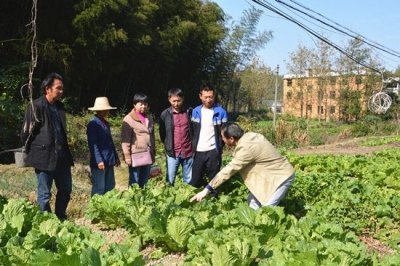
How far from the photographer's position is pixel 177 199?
15.0 ft


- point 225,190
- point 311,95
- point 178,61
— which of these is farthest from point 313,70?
point 225,190

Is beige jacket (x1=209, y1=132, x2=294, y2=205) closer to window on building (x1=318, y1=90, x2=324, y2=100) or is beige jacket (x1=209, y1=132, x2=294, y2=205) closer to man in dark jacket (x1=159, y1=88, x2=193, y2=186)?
man in dark jacket (x1=159, y1=88, x2=193, y2=186)

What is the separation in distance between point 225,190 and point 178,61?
743 inches

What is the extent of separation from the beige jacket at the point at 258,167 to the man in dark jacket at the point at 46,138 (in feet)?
5.14

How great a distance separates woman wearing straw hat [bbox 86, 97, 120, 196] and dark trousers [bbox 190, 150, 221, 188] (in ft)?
3.12

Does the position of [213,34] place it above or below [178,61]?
above

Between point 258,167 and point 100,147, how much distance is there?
1.82m

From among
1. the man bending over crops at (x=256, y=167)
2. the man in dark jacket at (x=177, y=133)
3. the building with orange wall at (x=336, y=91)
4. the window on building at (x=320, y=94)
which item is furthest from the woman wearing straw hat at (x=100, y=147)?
the window on building at (x=320, y=94)

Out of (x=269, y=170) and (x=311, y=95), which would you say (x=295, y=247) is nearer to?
(x=269, y=170)

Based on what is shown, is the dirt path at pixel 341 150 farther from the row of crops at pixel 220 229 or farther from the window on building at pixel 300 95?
the window on building at pixel 300 95

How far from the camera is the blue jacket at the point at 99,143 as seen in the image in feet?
16.0

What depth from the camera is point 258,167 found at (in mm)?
4340

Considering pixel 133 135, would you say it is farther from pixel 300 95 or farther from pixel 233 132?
pixel 300 95

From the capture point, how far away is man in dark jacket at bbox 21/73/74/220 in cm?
424
